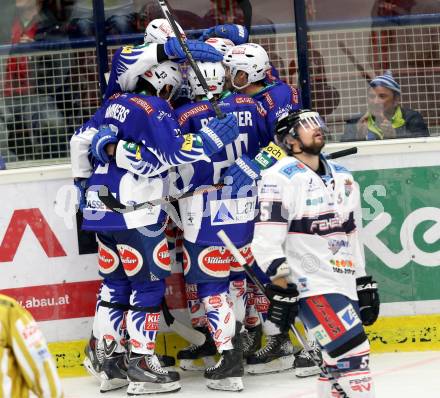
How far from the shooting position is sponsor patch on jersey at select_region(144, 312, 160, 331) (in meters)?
6.95

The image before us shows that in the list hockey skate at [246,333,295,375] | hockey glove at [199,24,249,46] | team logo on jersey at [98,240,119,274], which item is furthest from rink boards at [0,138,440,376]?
hockey glove at [199,24,249,46]

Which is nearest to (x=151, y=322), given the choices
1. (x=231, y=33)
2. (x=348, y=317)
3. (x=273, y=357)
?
(x=273, y=357)

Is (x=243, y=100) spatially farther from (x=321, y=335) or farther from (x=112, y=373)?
(x=321, y=335)

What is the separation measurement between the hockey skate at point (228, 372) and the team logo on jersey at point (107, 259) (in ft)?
2.38

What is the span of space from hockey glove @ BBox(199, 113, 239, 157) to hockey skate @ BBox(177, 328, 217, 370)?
109cm

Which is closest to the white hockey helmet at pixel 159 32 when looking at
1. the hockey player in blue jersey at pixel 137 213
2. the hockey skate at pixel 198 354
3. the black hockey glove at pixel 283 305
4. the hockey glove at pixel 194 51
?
the hockey glove at pixel 194 51

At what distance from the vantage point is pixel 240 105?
699cm

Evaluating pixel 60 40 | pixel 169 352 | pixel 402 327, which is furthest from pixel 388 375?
pixel 60 40

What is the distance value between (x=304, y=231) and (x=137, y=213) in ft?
5.34

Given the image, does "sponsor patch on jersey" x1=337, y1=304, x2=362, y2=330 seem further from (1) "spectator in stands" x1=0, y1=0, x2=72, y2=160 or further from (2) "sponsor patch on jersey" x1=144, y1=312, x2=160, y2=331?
(1) "spectator in stands" x1=0, y1=0, x2=72, y2=160

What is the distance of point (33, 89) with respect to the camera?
7574 millimetres

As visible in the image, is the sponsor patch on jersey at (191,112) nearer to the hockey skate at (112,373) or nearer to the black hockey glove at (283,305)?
the hockey skate at (112,373)

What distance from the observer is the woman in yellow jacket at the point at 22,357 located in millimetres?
3854

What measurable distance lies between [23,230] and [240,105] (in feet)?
4.55
